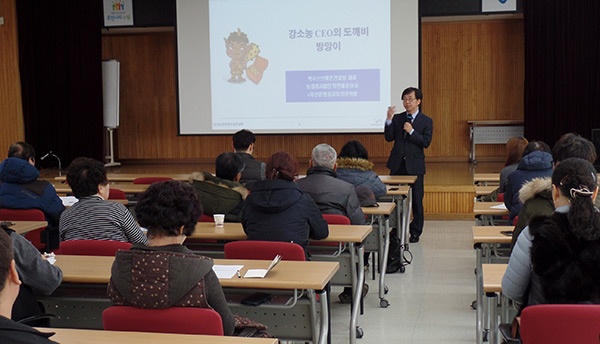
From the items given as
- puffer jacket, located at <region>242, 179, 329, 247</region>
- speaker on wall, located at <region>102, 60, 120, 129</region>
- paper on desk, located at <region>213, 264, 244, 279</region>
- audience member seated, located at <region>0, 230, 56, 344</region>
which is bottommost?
paper on desk, located at <region>213, 264, 244, 279</region>

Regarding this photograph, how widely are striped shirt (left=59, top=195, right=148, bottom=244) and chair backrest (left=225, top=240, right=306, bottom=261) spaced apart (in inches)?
25.3

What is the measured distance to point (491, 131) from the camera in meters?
11.8

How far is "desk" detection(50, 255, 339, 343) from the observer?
307cm

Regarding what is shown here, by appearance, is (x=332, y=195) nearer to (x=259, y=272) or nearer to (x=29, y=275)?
(x=259, y=272)

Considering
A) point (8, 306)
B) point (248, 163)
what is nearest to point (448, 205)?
point (248, 163)

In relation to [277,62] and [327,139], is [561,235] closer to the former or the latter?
[277,62]

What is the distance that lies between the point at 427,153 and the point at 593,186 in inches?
374

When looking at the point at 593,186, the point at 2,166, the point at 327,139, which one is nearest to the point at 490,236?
the point at 593,186

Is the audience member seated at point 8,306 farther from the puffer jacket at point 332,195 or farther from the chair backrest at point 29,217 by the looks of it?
the chair backrest at point 29,217

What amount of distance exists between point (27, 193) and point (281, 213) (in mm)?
2349

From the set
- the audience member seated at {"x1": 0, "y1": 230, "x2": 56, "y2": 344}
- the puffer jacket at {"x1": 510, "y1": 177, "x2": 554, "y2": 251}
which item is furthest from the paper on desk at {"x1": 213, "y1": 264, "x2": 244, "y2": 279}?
the audience member seated at {"x1": 0, "y1": 230, "x2": 56, "y2": 344}

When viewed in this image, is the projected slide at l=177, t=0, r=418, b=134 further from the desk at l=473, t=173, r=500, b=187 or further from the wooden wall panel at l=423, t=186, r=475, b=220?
the desk at l=473, t=173, r=500, b=187

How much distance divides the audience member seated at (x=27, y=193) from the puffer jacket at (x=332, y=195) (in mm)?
1950

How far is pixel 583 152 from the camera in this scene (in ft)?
14.1
